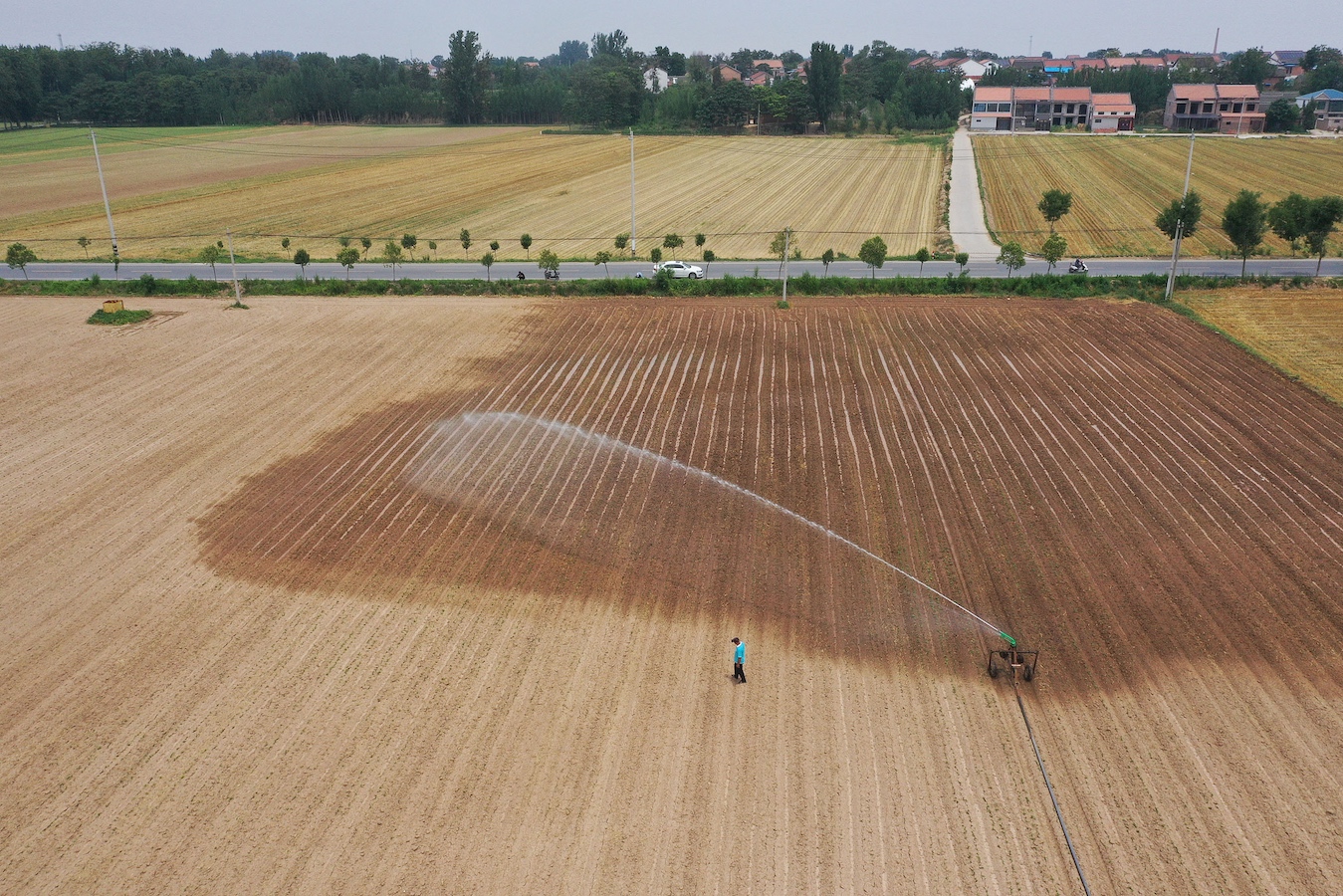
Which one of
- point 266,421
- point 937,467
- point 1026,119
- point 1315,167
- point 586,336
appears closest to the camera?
point 937,467

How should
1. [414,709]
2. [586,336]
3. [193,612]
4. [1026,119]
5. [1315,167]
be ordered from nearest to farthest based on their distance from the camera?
[414,709] < [193,612] < [586,336] < [1315,167] < [1026,119]

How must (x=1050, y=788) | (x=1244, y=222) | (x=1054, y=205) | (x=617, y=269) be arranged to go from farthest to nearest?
(x=1054, y=205), (x=617, y=269), (x=1244, y=222), (x=1050, y=788)

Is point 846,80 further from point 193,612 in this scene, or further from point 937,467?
point 193,612

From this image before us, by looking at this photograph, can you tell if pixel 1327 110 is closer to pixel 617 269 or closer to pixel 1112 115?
pixel 1112 115

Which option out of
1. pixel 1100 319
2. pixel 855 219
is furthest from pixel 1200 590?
pixel 855 219

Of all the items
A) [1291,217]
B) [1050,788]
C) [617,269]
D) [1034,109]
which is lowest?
[1050,788]

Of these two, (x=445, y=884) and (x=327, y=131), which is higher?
(x=327, y=131)

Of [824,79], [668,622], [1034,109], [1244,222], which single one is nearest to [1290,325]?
[1244,222]
